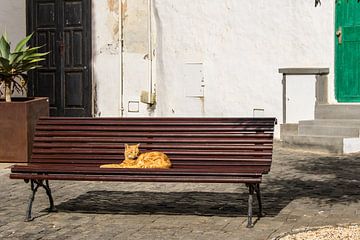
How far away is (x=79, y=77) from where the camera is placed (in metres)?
13.8

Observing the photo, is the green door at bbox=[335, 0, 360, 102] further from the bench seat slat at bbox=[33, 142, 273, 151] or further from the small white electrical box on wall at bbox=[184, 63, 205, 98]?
the bench seat slat at bbox=[33, 142, 273, 151]

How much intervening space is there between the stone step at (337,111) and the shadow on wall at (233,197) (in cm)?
217

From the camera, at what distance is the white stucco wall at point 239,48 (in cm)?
1118

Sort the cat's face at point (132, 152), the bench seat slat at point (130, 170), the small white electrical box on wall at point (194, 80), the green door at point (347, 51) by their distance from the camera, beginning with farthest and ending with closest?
1. the small white electrical box on wall at point (194, 80)
2. the green door at point (347, 51)
3. the cat's face at point (132, 152)
4. the bench seat slat at point (130, 170)

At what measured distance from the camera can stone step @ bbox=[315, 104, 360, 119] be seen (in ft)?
35.0

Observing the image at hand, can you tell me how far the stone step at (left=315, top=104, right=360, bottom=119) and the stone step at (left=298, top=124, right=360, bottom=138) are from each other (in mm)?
320

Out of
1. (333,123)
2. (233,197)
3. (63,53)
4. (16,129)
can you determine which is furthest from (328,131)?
(63,53)

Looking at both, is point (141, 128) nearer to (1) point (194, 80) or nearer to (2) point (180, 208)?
(2) point (180, 208)

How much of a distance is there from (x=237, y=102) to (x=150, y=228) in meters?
6.33

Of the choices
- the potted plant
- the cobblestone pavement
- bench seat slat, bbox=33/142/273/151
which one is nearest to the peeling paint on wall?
the potted plant

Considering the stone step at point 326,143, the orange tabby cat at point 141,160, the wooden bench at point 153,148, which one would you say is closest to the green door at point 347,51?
the stone step at point 326,143

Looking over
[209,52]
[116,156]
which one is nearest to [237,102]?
[209,52]

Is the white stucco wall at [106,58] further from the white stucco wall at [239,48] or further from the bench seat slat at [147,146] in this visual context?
the bench seat slat at [147,146]

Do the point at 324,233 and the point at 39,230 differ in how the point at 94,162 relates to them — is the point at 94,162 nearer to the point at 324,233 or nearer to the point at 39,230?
the point at 39,230
